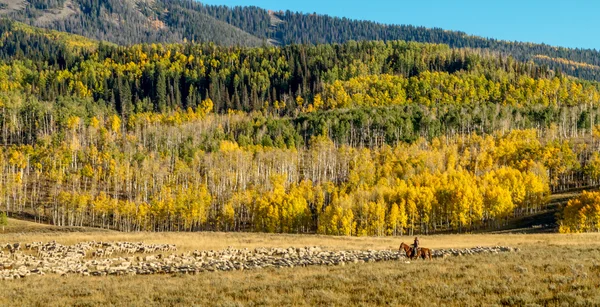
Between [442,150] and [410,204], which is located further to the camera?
[442,150]

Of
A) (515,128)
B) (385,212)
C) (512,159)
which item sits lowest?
(385,212)

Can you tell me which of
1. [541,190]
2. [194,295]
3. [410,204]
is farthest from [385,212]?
[194,295]

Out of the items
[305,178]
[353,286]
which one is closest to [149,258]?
[353,286]

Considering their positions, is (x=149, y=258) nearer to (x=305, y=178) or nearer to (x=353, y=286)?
(x=353, y=286)

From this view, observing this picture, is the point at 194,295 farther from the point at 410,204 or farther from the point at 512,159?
the point at 512,159

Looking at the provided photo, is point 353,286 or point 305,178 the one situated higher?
point 305,178

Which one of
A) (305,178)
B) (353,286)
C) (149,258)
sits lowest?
(149,258)

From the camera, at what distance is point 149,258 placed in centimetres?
4200

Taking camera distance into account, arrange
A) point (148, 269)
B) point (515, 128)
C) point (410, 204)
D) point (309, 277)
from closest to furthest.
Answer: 1. point (309, 277)
2. point (148, 269)
3. point (410, 204)
4. point (515, 128)

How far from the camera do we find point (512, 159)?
155m

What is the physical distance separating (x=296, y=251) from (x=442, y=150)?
447 feet

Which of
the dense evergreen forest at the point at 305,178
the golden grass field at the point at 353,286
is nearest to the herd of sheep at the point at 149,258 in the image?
the golden grass field at the point at 353,286

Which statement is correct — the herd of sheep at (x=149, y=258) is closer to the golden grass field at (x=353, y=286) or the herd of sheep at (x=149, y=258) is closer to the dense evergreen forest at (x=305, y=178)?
the golden grass field at (x=353, y=286)

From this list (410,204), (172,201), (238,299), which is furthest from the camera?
(172,201)
